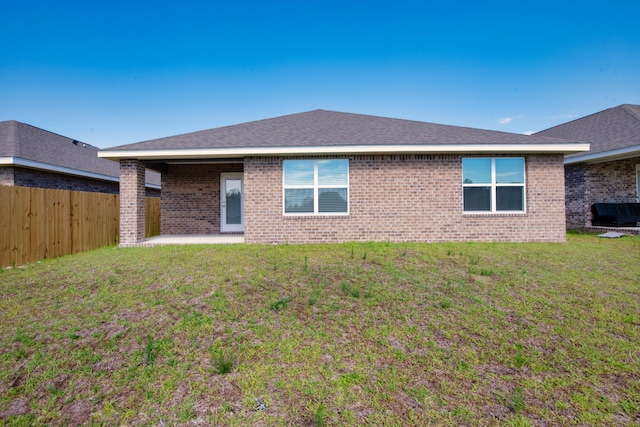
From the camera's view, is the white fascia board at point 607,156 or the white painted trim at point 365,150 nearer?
the white painted trim at point 365,150

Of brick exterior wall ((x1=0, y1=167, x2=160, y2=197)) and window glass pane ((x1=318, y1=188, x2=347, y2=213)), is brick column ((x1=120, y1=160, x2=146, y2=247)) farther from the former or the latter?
window glass pane ((x1=318, y1=188, x2=347, y2=213))

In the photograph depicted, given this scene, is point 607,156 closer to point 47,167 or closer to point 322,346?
point 322,346

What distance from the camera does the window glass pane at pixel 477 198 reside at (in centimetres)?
917

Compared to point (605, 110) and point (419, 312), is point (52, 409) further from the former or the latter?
point (605, 110)

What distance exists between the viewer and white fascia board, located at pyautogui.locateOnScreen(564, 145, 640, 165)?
10.6m

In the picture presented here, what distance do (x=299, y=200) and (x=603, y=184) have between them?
12.9m

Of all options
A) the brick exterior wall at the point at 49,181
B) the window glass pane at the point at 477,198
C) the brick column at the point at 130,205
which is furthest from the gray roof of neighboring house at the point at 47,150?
the window glass pane at the point at 477,198

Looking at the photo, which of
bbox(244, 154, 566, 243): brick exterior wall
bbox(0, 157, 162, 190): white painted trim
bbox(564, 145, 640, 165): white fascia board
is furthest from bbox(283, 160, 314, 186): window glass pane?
bbox(564, 145, 640, 165): white fascia board

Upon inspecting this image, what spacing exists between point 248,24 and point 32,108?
43.9 ft

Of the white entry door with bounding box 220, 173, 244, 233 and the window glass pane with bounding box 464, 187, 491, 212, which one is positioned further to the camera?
the white entry door with bounding box 220, 173, 244, 233

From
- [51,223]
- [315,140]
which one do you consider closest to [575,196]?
[315,140]

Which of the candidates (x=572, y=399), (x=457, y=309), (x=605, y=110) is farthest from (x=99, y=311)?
(x=605, y=110)

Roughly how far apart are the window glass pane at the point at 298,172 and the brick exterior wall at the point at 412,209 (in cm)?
42

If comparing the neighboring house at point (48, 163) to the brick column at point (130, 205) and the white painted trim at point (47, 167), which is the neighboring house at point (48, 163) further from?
the brick column at point (130, 205)
